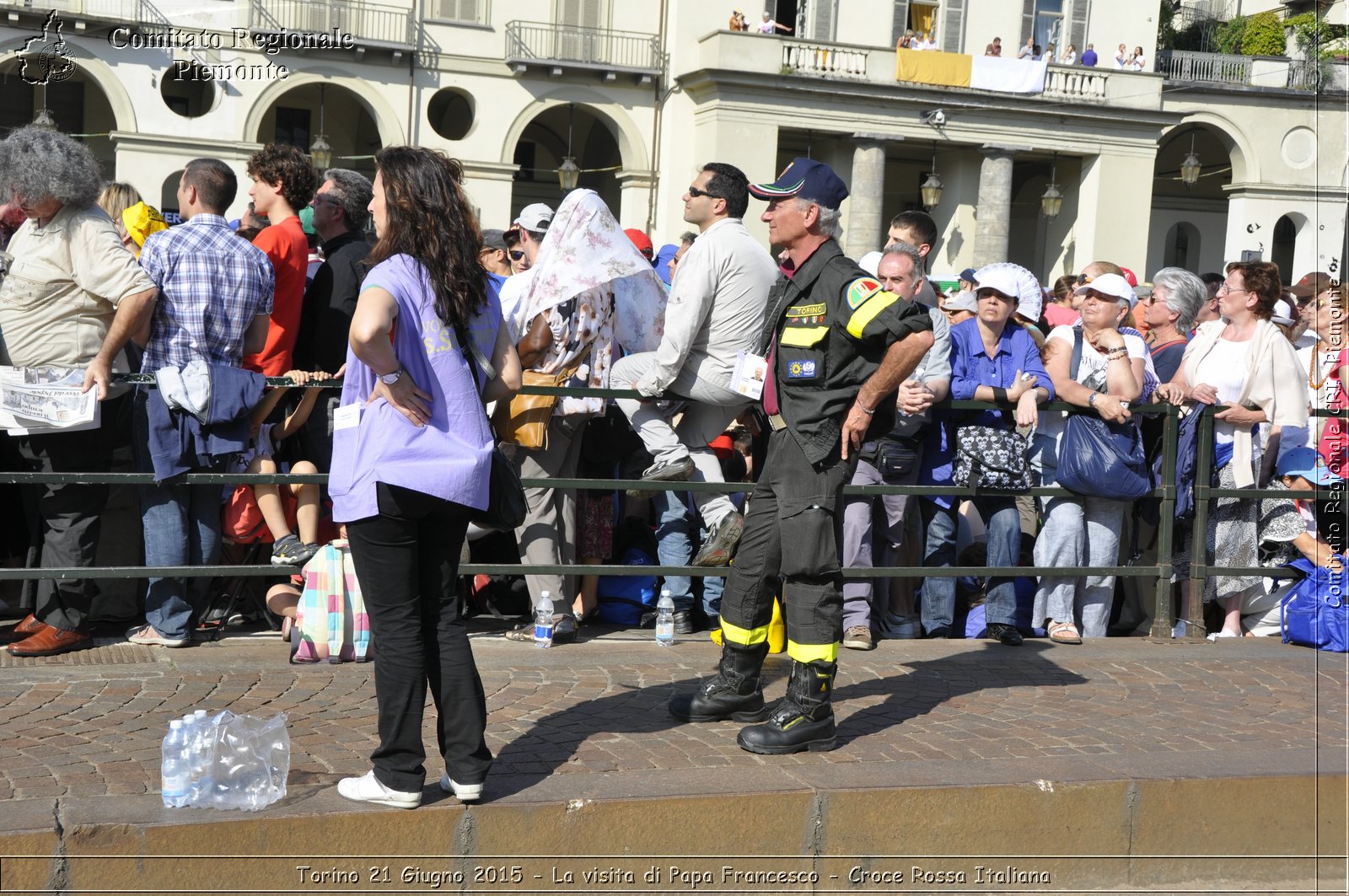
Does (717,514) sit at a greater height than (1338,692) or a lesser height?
greater

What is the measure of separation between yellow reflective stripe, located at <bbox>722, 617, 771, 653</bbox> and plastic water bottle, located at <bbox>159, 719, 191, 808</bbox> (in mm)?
2005

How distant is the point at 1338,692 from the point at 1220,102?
38192 millimetres

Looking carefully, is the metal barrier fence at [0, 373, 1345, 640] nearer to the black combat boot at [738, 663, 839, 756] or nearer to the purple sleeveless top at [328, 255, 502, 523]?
the black combat boot at [738, 663, 839, 756]

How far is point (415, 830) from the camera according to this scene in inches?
156

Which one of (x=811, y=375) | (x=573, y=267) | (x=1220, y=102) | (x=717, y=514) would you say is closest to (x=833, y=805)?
(x=811, y=375)

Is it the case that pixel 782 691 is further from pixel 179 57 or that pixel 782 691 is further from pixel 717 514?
pixel 179 57

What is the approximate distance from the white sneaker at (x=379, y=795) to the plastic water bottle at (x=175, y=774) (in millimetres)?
443

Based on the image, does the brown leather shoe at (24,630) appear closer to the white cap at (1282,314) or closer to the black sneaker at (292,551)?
the black sneaker at (292,551)

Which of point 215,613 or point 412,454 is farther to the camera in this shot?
point 215,613

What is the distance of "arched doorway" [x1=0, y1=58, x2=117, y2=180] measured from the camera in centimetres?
3253

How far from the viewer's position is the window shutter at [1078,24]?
3666 cm

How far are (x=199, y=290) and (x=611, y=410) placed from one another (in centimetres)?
200

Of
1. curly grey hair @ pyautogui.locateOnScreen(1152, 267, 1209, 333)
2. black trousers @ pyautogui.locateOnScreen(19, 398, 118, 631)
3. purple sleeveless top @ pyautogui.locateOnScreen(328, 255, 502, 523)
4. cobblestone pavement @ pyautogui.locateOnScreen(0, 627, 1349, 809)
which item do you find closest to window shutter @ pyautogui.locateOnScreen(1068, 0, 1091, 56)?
curly grey hair @ pyautogui.locateOnScreen(1152, 267, 1209, 333)

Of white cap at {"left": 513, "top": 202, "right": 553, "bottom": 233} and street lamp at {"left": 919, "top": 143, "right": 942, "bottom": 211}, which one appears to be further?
street lamp at {"left": 919, "top": 143, "right": 942, "bottom": 211}
